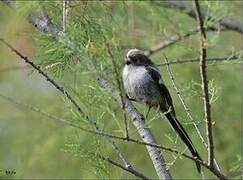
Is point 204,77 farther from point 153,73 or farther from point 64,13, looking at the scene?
point 153,73

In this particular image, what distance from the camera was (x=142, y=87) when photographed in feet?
15.0

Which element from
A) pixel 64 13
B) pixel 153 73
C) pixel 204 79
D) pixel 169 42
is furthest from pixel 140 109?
pixel 204 79

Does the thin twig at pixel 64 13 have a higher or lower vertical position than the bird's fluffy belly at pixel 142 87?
higher

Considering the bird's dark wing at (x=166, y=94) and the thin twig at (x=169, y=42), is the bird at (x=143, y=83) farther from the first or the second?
the thin twig at (x=169, y=42)

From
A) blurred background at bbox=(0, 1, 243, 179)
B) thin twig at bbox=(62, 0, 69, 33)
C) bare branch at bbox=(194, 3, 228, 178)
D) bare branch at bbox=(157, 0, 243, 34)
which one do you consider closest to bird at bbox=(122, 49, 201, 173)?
blurred background at bbox=(0, 1, 243, 179)

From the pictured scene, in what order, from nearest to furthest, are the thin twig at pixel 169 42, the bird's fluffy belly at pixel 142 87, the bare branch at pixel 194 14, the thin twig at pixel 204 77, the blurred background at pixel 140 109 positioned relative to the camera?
the thin twig at pixel 204 77 < the bird's fluffy belly at pixel 142 87 < the thin twig at pixel 169 42 < the bare branch at pixel 194 14 < the blurred background at pixel 140 109

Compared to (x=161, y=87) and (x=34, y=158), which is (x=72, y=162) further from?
(x=161, y=87)

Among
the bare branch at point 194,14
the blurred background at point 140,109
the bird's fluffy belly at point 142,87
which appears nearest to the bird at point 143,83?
the bird's fluffy belly at point 142,87

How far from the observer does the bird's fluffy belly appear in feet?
14.8

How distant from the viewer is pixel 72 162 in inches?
265

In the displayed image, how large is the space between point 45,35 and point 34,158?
3492mm

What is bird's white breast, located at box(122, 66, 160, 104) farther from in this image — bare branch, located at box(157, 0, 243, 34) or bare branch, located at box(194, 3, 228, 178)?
bare branch, located at box(194, 3, 228, 178)

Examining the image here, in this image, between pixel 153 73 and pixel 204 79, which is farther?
pixel 153 73

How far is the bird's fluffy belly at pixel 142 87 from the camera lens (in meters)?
4.50
